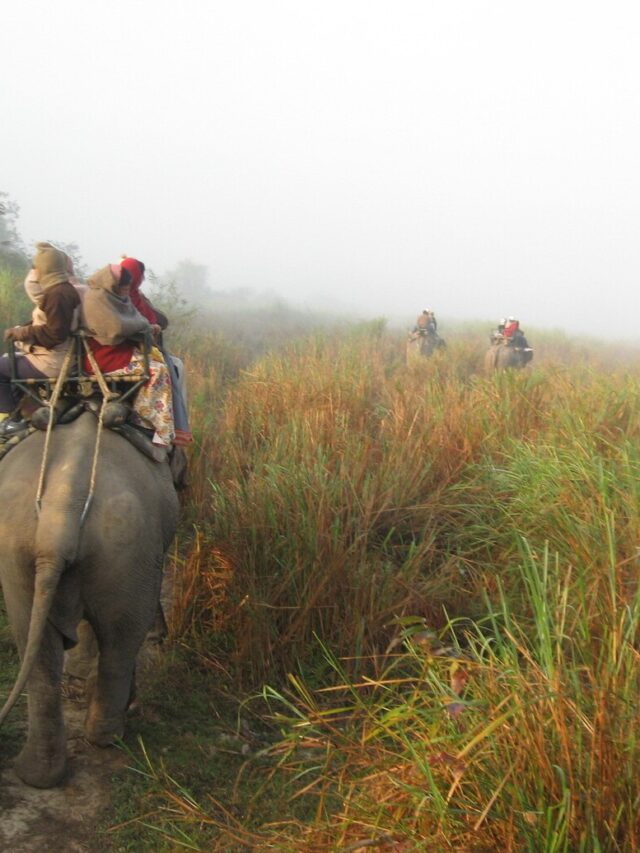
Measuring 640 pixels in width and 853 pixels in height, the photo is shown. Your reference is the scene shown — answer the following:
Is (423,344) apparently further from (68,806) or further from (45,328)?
(68,806)

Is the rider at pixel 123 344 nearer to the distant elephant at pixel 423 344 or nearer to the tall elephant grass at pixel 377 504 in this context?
the tall elephant grass at pixel 377 504

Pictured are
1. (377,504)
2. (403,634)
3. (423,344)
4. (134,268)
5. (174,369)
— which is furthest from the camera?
(423,344)

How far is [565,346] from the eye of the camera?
2067 cm

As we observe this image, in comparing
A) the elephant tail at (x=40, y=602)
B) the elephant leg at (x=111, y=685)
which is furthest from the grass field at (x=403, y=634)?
the elephant tail at (x=40, y=602)

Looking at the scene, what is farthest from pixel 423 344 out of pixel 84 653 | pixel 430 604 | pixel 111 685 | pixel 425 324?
pixel 111 685

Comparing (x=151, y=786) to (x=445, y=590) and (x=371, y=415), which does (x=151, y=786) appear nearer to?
(x=445, y=590)

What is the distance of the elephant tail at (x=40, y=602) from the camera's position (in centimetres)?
227

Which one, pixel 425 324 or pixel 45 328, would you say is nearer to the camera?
pixel 45 328

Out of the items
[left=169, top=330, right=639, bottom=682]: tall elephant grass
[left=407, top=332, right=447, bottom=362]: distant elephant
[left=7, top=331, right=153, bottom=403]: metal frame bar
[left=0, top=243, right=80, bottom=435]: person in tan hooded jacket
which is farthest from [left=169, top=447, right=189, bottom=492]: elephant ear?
[left=407, top=332, right=447, bottom=362]: distant elephant

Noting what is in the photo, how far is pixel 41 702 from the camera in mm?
2469

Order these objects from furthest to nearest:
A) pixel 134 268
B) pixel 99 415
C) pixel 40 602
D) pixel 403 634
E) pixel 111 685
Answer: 1. pixel 134 268
2. pixel 99 415
3. pixel 111 685
4. pixel 40 602
5. pixel 403 634

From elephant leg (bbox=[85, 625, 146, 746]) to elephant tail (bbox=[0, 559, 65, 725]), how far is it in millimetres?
358

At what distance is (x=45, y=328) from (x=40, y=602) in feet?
3.63

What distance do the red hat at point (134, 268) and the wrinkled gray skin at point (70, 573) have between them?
75 centimetres
